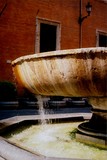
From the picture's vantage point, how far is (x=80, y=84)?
7.30 feet

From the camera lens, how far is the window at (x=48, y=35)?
35.7 ft

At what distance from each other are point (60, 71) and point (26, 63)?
391mm

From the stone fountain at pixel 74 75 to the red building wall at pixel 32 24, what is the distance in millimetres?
6964

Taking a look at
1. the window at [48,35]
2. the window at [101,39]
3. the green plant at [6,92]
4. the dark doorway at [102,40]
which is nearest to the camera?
the green plant at [6,92]

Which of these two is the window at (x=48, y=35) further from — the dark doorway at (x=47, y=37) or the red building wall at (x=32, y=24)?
the red building wall at (x=32, y=24)

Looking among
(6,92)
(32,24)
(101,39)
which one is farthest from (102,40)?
(6,92)

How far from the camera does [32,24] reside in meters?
10.2

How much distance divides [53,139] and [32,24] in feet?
26.2

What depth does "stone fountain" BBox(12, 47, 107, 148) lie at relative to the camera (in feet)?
6.93

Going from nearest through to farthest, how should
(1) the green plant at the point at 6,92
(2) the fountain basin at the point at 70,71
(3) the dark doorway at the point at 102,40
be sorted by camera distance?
1. (2) the fountain basin at the point at 70,71
2. (1) the green plant at the point at 6,92
3. (3) the dark doorway at the point at 102,40

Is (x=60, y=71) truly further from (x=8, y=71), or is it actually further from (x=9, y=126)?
(x=8, y=71)

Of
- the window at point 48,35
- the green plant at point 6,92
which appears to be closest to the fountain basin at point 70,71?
the green plant at point 6,92

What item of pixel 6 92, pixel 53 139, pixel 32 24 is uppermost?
pixel 32 24

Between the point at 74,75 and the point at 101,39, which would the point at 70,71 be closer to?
the point at 74,75
